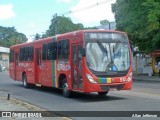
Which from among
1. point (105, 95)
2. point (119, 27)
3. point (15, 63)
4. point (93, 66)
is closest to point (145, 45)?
point (119, 27)

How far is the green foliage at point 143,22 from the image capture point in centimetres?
3353

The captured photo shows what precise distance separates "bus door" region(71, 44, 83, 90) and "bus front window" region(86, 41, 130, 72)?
0.60 m

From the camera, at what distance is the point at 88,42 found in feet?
54.0

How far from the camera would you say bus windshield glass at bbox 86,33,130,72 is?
53.3 ft

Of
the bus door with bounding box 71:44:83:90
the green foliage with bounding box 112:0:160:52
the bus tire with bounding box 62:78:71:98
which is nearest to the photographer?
the bus door with bounding box 71:44:83:90

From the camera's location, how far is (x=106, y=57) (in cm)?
1639

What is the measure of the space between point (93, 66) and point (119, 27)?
24095 millimetres

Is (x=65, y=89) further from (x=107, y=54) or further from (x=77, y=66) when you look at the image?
(x=107, y=54)

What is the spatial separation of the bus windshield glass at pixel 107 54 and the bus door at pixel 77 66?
601 mm

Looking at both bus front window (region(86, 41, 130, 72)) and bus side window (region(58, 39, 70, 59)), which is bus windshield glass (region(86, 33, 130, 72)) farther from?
bus side window (region(58, 39, 70, 59))

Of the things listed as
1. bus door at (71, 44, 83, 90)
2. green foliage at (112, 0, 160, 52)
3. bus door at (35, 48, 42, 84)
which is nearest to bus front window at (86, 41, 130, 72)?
bus door at (71, 44, 83, 90)

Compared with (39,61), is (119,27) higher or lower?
higher

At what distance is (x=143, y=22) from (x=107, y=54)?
19643 millimetres

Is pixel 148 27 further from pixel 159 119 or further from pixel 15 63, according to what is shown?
pixel 159 119
